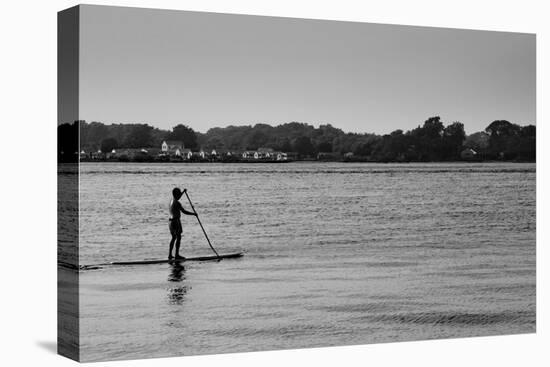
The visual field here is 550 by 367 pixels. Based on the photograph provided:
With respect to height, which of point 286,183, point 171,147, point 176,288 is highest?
point 171,147

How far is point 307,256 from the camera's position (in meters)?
17.2

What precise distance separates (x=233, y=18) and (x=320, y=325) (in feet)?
13.5

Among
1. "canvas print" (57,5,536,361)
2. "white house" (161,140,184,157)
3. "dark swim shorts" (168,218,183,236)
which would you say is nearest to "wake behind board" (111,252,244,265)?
"canvas print" (57,5,536,361)

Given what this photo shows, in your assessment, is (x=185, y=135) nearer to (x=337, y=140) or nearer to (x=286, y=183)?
(x=286, y=183)

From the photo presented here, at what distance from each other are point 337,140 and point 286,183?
3.08 feet

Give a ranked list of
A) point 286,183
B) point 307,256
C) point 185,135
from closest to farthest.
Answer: point 185,135 → point 307,256 → point 286,183

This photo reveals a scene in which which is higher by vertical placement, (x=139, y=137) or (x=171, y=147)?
(x=139, y=137)

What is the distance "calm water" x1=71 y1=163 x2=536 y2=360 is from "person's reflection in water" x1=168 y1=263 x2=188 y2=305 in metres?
0.02

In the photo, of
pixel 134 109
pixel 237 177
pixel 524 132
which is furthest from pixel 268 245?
pixel 524 132

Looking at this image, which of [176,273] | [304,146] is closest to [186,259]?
[176,273]

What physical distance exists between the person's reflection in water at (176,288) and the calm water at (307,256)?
0.06 feet

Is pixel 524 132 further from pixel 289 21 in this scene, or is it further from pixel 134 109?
pixel 134 109

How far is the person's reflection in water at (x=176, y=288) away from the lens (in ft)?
53.5

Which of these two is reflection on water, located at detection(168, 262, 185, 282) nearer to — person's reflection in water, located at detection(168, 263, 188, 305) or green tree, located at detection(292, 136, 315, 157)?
person's reflection in water, located at detection(168, 263, 188, 305)
